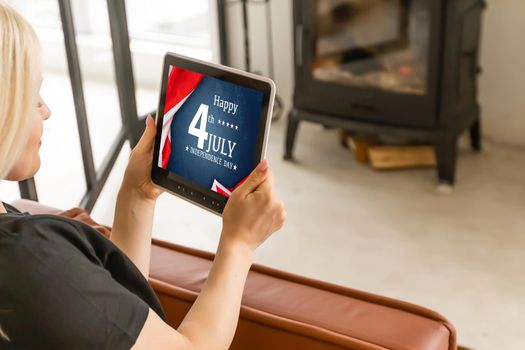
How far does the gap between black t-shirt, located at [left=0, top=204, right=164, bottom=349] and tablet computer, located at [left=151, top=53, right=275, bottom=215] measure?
0.92 feet

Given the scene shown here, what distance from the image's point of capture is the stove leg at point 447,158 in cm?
278

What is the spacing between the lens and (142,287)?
3.36 ft

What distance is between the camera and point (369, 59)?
292 centimetres

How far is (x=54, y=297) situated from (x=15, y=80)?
25 cm

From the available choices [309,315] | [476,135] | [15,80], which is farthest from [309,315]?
[476,135]

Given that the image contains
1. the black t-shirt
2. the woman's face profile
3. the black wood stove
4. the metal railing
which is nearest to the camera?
the black t-shirt

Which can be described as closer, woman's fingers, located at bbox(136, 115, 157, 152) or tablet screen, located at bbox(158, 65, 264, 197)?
tablet screen, located at bbox(158, 65, 264, 197)

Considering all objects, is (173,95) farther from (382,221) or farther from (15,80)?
(382,221)

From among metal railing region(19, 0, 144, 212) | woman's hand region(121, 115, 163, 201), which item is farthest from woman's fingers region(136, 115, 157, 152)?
metal railing region(19, 0, 144, 212)

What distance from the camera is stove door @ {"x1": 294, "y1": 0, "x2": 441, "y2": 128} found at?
276 cm

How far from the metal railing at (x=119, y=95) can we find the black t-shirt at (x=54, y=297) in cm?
160

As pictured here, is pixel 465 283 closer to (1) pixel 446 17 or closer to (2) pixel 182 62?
(1) pixel 446 17

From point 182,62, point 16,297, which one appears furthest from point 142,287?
point 182,62

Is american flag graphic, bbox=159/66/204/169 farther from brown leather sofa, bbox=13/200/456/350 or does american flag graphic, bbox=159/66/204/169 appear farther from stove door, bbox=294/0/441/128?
stove door, bbox=294/0/441/128
